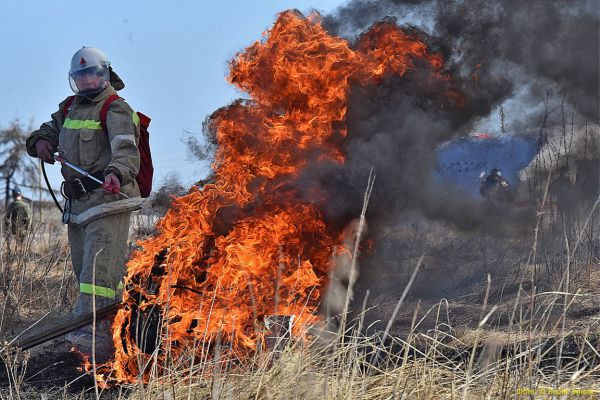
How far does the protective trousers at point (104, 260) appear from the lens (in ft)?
17.3

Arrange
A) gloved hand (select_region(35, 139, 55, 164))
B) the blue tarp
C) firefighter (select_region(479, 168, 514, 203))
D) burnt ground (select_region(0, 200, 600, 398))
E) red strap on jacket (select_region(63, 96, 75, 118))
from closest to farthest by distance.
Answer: burnt ground (select_region(0, 200, 600, 398))
gloved hand (select_region(35, 139, 55, 164))
red strap on jacket (select_region(63, 96, 75, 118))
firefighter (select_region(479, 168, 514, 203))
the blue tarp

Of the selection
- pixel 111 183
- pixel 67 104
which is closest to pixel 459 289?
pixel 111 183

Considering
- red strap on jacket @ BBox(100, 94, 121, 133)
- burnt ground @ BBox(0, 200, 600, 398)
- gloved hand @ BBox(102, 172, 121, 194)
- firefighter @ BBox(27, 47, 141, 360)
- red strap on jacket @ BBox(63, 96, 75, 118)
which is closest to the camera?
burnt ground @ BBox(0, 200, 600, 398)

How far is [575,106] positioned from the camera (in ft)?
24.5

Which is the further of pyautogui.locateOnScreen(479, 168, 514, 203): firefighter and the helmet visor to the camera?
pyautogui.locateOnScreen(479, 168, 514, 203): firefighter

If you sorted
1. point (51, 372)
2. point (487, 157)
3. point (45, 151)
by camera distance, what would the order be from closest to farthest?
1. point (51, 372)
2. point (45, 151)
3. point (487, 157)

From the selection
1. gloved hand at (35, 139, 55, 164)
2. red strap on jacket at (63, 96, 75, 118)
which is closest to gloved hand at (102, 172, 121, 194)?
gloved hand at (35, 139, 55, 164)

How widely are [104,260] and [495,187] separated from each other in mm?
5046

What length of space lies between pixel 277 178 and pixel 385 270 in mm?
3314

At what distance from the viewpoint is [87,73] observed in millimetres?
5590

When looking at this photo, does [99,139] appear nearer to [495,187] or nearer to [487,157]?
[495,187]

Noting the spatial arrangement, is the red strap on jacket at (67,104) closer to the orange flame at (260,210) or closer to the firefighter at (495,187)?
the orange flame at (260,210)

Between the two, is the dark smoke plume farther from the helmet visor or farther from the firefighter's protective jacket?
the helmet visor

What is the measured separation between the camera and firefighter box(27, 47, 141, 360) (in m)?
5.37
